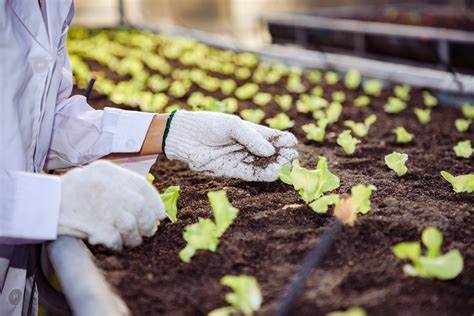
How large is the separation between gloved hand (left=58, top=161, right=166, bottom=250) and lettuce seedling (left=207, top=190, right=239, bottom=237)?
0.42 feet

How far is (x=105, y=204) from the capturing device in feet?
4.04

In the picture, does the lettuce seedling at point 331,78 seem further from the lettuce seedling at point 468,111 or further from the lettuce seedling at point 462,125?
the lettuce seedling at point 462,125

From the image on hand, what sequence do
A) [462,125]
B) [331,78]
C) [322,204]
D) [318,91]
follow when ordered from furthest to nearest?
[331,78], [318,91], [462,125], [322,204]

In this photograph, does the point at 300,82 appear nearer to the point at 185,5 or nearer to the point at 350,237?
the point at 350,237

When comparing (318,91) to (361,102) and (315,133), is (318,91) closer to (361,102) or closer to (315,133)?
(361,102)

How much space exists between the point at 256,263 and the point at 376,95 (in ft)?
6.69

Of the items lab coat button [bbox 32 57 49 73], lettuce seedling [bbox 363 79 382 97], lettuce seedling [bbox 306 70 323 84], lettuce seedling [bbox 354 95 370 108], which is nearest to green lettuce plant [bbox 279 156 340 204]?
lab coat button [bbox 32 57 49 73]

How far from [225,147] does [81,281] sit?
0.64m

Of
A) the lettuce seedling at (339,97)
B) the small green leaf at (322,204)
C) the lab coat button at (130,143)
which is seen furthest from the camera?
the lettuce seedling at (339,97)

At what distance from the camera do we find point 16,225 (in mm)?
1233

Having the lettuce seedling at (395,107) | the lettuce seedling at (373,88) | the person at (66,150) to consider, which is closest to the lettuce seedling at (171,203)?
the person at (66,150)

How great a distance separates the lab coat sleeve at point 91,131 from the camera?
5.42ft

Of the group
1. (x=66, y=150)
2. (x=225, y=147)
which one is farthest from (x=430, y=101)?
(x=66, y=150)

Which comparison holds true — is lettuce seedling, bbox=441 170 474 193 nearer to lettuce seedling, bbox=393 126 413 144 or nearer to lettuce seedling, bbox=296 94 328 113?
lettuce seedling, bbox=393 126 413 144
